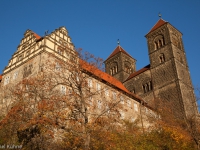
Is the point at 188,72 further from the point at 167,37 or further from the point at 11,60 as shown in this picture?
the point at 11,60

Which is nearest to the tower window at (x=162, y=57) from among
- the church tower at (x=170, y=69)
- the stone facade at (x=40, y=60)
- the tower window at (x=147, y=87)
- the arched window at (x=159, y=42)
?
the church tower at (x=170, y=69)

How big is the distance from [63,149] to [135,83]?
2910 centimetres

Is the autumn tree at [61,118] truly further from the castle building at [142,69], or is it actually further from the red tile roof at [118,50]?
the red tile roof at [118,50]

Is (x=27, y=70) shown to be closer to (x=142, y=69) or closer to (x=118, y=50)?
(x=142, y=69)

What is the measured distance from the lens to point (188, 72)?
135 feet

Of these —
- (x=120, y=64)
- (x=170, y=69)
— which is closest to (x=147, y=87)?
(x=170, y=69)

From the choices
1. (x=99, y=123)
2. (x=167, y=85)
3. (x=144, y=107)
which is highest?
(x=167, y=85)

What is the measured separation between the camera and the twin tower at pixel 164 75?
119ft

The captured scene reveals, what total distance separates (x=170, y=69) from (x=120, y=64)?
12096 mm

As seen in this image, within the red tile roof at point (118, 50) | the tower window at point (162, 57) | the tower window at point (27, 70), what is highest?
the red tile roof at point (118, 50)

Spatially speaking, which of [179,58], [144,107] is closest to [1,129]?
[144,107]

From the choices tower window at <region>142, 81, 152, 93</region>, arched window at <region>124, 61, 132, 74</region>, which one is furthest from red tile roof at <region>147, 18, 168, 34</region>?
tower window at <region>142, 81, 152, 93</region>

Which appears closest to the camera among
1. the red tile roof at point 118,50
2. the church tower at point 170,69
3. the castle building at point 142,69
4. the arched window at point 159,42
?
the castle building at point 142,69

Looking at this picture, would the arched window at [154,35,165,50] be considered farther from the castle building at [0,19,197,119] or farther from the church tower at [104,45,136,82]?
the church tower at [104,45,136,82]
